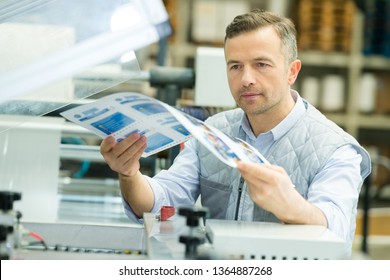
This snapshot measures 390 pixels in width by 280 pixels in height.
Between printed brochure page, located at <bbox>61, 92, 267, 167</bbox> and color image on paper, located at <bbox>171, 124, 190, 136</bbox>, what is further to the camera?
color image on paper, located at <bbox>171, 124, 190, 136</bbox>

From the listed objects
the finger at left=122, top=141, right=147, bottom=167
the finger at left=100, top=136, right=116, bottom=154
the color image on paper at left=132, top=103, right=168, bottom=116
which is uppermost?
the color image on paper at left=132, top=103, right=168, bottom=116

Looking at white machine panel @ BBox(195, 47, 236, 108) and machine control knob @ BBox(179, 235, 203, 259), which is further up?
white machine panel @ BBox(195, 47, 236, 108)

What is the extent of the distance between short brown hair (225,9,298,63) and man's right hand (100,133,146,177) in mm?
353

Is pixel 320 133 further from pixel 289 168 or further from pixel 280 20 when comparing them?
pixel 280 20

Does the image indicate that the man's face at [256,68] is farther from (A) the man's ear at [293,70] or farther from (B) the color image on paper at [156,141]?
(B) the color image on paper at [156,141]

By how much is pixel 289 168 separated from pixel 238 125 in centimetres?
25

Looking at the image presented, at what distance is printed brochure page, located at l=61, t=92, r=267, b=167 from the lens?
1.15 metres

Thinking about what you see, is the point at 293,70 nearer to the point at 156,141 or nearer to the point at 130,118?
the point at 156,141

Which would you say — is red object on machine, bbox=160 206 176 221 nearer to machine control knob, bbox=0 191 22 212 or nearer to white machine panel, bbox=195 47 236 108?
machine control knob, bbox=0 191 22 212

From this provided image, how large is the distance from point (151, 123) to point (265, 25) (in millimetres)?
424

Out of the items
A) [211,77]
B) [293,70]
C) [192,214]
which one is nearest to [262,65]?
[293,70]

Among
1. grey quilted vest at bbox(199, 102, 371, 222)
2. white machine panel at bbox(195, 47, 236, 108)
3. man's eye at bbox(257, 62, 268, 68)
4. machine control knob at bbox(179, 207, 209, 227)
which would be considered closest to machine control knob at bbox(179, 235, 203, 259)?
machine control knob at bbox(179, 207, 209, 227)

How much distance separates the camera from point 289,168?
1.58 meters

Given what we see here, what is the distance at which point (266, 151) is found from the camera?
1.65 metres
